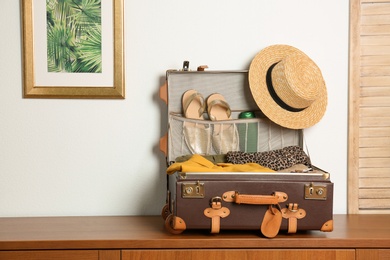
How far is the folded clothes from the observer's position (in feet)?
8.24

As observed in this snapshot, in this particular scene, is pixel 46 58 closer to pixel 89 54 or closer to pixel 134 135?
pixel 89 54

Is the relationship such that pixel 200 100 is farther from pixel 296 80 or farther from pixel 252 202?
pixel 252 202

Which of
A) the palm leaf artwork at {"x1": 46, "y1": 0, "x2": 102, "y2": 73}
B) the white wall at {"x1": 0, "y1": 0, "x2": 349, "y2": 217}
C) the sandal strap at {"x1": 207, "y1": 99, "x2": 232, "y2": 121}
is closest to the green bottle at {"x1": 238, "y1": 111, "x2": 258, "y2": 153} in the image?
the sandal strap at {"x1": 207, "y1": 99, "x2": 232, "y2": 121}

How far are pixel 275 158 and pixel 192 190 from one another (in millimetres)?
501

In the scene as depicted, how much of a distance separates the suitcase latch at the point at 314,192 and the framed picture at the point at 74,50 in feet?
3.38

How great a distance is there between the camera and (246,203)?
7.34ft

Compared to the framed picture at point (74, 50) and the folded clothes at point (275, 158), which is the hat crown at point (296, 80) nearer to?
the folded clothes at point (275, 158)

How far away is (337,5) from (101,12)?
46.7 inches

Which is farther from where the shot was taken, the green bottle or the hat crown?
the green bottle

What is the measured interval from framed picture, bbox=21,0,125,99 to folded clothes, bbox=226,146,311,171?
2.15 feet

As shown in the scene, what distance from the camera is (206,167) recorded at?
2387 millimetres

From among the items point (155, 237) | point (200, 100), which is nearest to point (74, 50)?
point (200, 100)

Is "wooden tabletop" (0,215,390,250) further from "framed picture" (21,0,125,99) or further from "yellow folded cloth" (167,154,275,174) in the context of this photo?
"framed picture" (21,0,125,99)

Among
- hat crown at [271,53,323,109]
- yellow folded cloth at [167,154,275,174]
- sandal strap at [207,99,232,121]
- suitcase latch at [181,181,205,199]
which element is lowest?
suitcase latch at [181,181,205,199]
